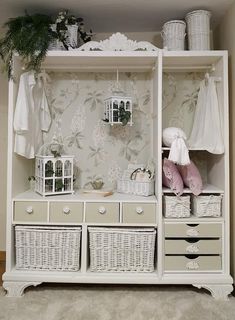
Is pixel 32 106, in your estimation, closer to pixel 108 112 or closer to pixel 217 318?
pixel 108 112

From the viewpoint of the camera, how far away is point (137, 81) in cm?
244

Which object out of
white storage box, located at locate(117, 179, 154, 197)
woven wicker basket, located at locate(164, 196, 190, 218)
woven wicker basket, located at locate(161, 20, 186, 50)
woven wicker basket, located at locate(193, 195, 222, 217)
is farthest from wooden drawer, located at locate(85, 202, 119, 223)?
woven wicker basket, located at locate(161, 20, 186, 50)

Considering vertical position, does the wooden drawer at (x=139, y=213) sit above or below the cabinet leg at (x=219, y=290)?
above

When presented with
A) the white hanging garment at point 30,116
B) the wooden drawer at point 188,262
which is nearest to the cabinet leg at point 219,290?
the wooden drawer at point 188,262

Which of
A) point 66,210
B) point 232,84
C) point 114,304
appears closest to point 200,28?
point 232,84

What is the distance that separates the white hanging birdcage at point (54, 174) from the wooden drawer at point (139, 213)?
1.57ft

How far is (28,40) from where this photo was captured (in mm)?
1946

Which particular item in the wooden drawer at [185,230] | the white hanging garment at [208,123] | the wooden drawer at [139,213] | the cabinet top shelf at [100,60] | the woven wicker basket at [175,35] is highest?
the woven wicker basket at [175,35]

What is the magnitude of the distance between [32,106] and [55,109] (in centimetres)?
30

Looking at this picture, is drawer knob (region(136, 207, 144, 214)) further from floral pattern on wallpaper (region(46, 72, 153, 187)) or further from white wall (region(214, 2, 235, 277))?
white wall (region(214, 2, 235, 277))

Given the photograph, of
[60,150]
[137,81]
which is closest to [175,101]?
[137,81]

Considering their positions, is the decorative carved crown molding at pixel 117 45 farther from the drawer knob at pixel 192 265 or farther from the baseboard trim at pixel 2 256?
the baseboard trim at pixel 2 256

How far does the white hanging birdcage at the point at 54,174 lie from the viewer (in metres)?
2.05

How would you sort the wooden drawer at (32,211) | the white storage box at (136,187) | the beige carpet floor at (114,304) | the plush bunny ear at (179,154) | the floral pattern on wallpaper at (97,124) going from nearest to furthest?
the beige carpet floor at (114,304)
the plush bunny ear at (179,154)
the wooden drawer at (32,211)
the white storage box at (136,187)
the floral pattern on wallpaper at (97,124)
